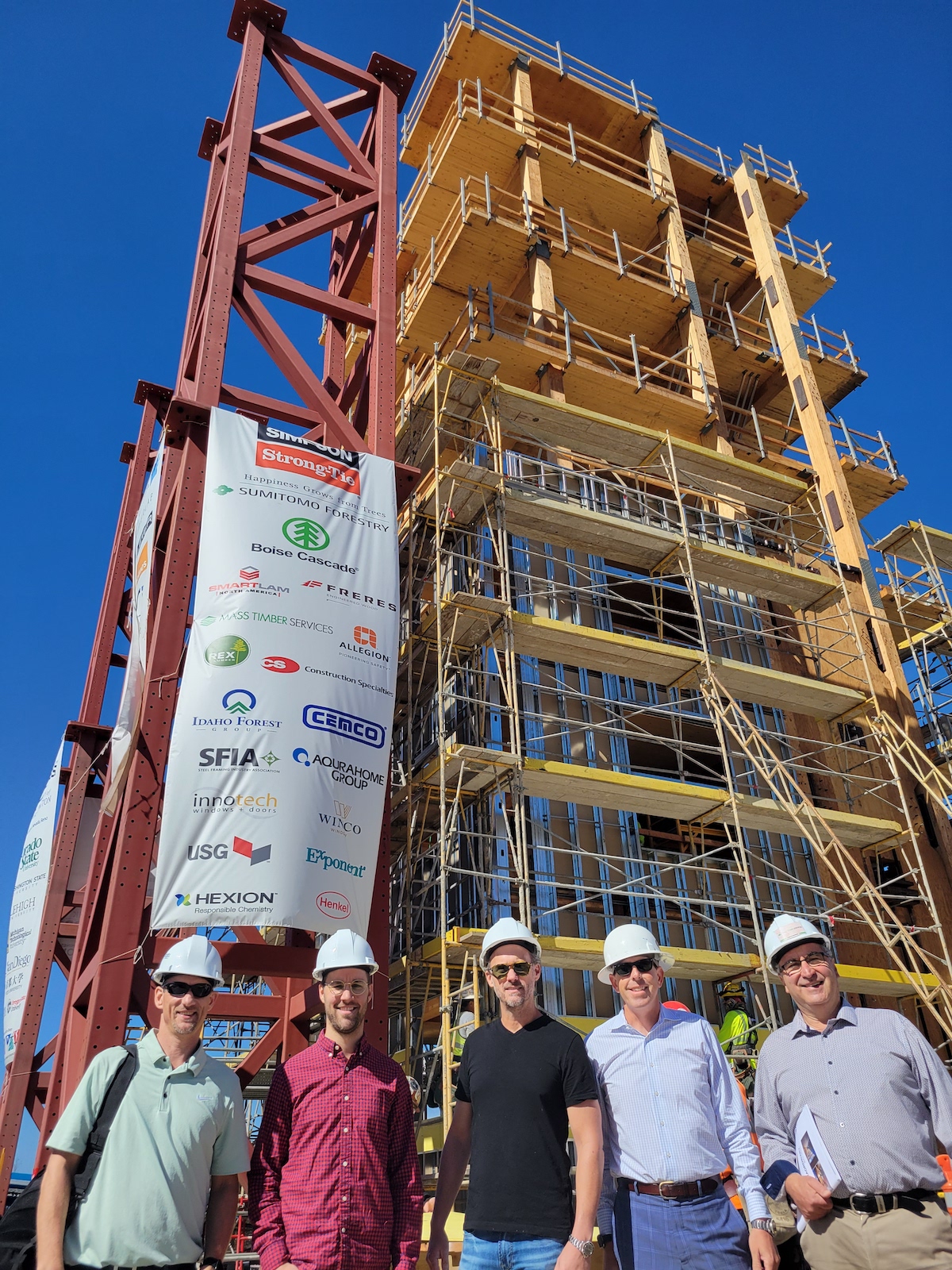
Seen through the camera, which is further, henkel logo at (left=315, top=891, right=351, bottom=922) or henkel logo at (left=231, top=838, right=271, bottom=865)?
henkel logo at (left=315, top=891, right=351, bottom=922)

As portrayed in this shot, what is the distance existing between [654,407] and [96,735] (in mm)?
11911

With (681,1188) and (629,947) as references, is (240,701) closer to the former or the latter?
(629,947)

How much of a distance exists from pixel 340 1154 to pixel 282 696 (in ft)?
14.3

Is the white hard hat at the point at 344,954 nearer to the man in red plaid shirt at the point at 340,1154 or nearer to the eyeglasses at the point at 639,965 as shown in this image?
the man in red plaid shirt at the point at 340,1154

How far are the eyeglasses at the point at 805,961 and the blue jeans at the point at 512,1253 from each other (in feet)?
4.86

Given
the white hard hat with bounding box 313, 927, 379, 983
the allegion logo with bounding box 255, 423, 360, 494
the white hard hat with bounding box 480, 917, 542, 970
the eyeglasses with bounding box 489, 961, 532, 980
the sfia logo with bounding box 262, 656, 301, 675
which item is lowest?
the eyeglasses with bounding box 489, 961, 532, 980

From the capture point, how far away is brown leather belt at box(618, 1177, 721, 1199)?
12.5 ft

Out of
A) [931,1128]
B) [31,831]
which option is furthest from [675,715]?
[931,1128]

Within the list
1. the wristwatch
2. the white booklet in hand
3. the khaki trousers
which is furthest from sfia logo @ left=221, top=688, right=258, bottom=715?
the khaki trousers

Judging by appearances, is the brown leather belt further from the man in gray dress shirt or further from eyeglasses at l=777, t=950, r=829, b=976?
eyeglasses at l=777, t=950, r=829, b=976

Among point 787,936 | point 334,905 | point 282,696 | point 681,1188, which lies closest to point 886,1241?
point 681,1188

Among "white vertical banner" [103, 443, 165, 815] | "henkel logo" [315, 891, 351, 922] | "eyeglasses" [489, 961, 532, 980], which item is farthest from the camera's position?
"white vertical banner" [103, 443, 165, 815]

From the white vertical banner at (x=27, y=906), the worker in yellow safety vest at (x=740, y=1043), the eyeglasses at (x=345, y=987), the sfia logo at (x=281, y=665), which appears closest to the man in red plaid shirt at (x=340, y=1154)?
the eyeglasses at (x=345, y=987)

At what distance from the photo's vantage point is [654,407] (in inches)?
744
